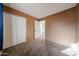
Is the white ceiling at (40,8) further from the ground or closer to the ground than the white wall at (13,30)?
further from the ground

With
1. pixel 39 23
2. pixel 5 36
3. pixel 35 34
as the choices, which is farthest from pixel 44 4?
pixel 5 36

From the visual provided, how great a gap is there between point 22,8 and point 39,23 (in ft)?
1.07

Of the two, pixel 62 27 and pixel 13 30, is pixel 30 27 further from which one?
pixel 62 27

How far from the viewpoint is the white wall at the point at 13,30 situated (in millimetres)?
1682

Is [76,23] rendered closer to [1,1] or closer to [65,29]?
[65,29]

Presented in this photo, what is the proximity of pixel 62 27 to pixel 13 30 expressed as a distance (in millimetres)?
711


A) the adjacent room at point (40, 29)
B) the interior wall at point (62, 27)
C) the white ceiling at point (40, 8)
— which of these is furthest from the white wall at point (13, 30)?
the interior wall at point (62, 27)

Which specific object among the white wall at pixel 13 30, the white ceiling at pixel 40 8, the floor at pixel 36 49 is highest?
the white ceiling at pixel 40 8

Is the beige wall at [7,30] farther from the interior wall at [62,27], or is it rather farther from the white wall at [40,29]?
the interior wall at [62,27]

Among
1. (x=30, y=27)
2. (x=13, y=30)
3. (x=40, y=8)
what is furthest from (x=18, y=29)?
(x=40, y=8)

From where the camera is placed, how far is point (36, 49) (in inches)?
66.2

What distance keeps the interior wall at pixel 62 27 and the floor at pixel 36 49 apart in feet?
0.28

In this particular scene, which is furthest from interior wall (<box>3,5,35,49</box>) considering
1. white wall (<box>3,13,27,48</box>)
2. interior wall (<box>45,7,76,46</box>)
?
interior wall (<box>45,7,76,46</box>)

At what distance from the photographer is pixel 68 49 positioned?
1.66 m
